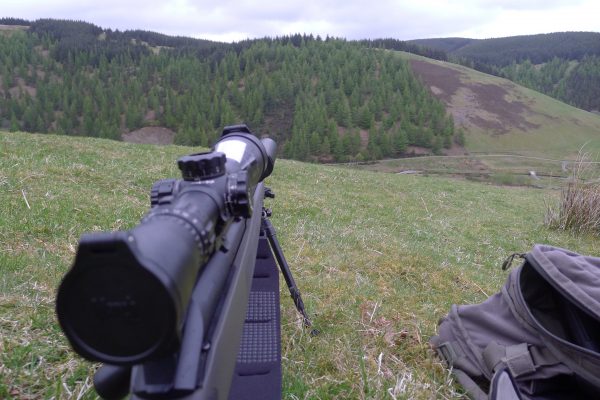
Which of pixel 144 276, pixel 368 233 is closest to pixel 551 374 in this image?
pixel 144 276

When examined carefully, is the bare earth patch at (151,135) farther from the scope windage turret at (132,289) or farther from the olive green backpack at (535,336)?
the scope windage turret at (132,289)

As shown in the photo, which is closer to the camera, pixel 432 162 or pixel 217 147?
pixel 217 147

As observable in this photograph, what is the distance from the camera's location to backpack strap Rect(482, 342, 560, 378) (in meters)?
3.49

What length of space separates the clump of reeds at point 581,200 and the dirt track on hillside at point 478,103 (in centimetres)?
10152

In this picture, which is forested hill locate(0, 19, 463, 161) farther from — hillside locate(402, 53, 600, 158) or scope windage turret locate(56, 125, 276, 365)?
scope windage turret locate(56, 125, 276, 365)

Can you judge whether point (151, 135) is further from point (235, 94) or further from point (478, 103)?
point (478, 103)

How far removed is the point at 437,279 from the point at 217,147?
207 inches

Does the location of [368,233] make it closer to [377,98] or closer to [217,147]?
[217,147]

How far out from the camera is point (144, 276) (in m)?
1.15

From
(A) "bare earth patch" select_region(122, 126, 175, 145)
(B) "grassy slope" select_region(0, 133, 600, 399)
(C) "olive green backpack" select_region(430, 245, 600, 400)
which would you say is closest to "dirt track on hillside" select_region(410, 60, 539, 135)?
(A) "bare earth patch" select_region(122, 126, 175, 145)

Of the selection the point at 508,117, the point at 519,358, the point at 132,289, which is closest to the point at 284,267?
the point at 519,358

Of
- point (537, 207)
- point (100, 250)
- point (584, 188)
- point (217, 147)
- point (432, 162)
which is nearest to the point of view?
point (100, 250)

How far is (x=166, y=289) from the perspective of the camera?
1.16 meters

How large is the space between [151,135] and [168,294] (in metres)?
124
